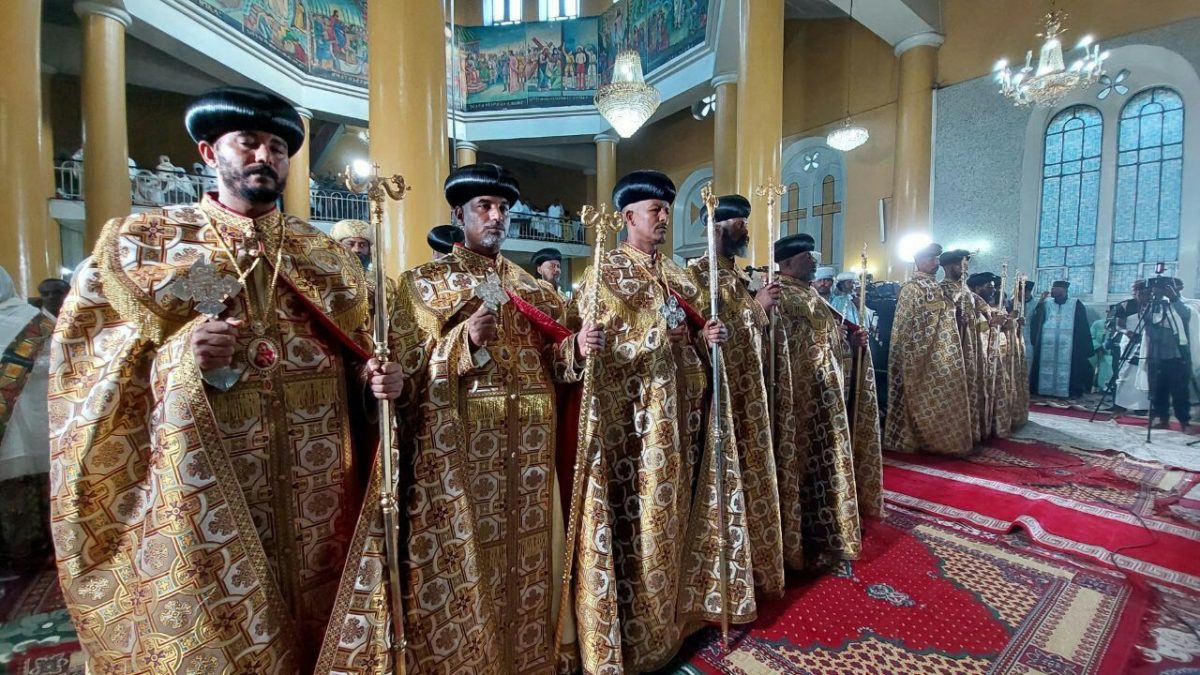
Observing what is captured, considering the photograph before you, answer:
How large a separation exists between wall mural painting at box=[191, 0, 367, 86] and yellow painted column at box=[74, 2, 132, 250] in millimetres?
3062

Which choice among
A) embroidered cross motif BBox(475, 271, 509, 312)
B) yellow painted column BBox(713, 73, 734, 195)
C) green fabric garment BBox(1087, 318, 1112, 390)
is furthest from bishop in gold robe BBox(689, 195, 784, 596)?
green fabric garment BBox(1087, 318, 1112, 390)

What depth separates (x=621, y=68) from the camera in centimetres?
924

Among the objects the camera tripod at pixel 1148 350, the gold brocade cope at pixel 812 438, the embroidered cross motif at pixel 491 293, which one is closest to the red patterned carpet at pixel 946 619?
the gold brocade cope at pixel 812 438

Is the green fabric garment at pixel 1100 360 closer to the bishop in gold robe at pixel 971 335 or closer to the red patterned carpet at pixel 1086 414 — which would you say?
the red patterned carpet at pixel 1086 414

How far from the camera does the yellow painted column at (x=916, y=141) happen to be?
35.8 feet

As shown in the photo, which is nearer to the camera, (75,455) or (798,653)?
(75,455)

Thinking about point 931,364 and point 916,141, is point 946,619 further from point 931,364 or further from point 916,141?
point 916,141

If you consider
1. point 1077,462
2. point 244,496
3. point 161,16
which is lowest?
point 1077,462

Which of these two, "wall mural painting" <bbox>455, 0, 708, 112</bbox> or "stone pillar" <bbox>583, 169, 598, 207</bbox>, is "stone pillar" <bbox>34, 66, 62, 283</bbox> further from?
"stone pillar" <bbox>583, 169, 598, 207</bbox>

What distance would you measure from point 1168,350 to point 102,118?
54.0 feet

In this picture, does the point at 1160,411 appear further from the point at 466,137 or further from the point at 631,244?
the point at 466,137

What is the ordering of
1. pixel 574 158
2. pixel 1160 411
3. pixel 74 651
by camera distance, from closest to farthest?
pixel 74 651
pixel 1160 411
pixel 574 158

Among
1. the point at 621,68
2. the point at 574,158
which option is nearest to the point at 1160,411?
the point at 621,68

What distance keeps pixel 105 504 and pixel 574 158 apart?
63.4 ft
